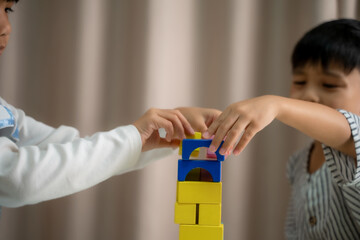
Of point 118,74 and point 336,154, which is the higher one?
point 118,74

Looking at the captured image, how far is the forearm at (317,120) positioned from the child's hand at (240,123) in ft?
0.10

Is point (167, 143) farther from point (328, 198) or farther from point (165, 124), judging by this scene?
point (328, 198)

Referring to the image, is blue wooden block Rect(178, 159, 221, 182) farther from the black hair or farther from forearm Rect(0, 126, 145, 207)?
the black hair

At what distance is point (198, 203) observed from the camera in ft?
1.90

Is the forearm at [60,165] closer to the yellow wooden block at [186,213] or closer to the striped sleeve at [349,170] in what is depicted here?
the yellow wooden block at [186,213]

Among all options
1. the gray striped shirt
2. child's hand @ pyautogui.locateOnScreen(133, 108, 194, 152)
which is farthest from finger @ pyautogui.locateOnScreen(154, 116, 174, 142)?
the gray striped shirt

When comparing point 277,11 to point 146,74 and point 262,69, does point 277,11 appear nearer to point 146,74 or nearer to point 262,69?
point 262,69

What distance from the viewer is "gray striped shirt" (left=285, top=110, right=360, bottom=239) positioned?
723 mm

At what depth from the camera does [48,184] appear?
0.58 metres

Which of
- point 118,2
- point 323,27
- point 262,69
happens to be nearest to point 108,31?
point 118,2

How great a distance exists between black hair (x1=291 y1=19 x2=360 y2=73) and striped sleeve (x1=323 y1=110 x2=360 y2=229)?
19cm

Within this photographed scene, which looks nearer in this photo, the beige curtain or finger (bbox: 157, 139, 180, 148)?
finger (bbox: 157, 139, 180, 148)

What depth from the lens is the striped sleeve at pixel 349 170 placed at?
0.70m

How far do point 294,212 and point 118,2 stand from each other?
81cm
